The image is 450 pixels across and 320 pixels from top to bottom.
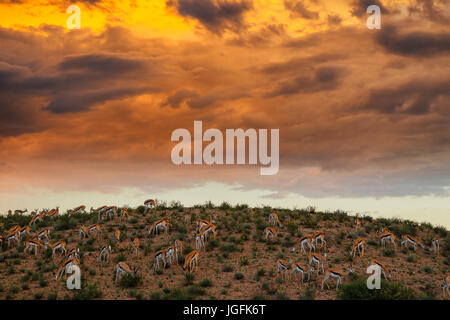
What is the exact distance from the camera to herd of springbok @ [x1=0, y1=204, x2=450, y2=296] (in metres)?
29.7

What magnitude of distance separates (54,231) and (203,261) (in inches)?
645

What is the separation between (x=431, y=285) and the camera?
30.2 meters

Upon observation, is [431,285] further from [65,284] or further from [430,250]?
[65,284]

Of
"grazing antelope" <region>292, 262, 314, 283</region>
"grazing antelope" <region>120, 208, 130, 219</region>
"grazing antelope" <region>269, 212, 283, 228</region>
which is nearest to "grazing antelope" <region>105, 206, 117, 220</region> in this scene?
"grazing antelope" <region>120, 208, 130, 219</region>

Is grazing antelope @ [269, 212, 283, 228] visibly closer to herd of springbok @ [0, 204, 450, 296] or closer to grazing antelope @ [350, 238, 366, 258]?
herd of springbok @ [0, 204, 450, 296]

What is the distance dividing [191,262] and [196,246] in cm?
339

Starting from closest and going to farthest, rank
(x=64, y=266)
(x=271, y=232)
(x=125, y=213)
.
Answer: (x=64, y=266)
(x=271, y=232)
(x=125, y=213)

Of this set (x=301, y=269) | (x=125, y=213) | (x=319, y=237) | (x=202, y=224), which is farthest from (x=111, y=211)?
(x=301, y=269)

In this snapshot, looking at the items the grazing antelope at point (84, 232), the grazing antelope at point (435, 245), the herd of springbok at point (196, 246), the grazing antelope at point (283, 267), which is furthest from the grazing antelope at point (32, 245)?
the grazing antelope at point (435, 245)

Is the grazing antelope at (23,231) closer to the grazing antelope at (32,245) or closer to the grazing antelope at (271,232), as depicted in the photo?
the grazing antelope at (32,245)

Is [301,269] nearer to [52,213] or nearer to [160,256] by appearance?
[160,256]

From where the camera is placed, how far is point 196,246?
112 feet

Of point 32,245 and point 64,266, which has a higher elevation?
point 32,245
